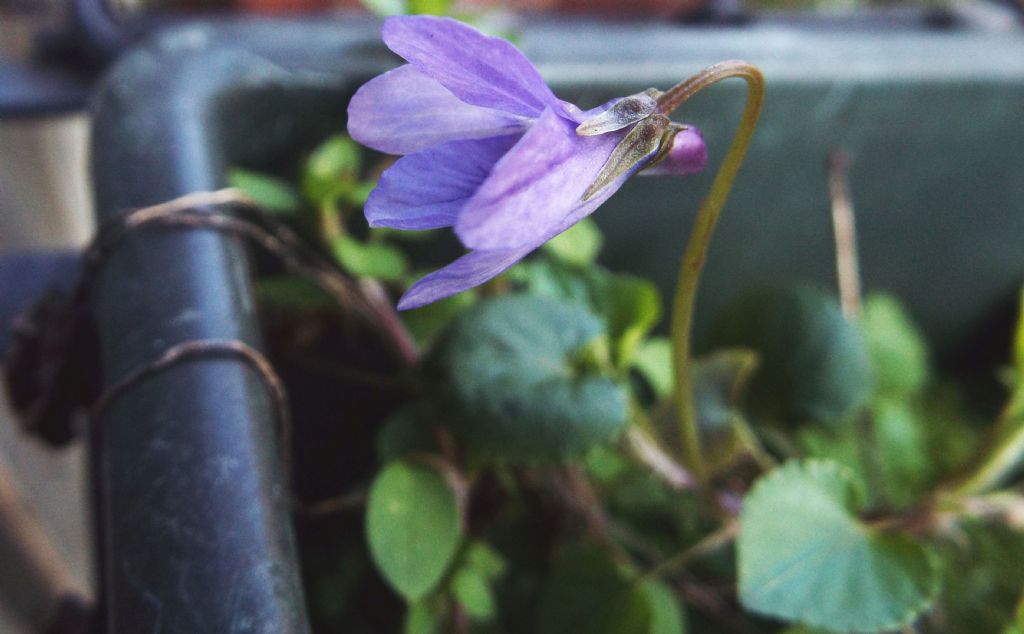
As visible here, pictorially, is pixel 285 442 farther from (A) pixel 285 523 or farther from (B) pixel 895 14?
(B) pixel 895 14

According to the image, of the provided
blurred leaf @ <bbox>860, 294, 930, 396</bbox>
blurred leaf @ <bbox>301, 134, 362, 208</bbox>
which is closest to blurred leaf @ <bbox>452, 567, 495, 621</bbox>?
blurred leaf @ <bbox>301, 134, 362, 208</bbox>

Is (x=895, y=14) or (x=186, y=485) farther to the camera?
(x=895, y=14)

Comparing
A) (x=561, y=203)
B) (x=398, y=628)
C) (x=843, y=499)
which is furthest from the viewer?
(x=398, y=628)

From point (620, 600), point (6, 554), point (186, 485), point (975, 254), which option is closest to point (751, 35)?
point (975, 254)

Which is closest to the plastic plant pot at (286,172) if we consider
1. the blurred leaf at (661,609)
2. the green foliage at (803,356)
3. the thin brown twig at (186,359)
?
the thin brown twig at (186,359)

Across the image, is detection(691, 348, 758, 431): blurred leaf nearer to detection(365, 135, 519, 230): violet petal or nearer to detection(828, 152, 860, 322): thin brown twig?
detection(828, 152, 860, 322): thin brown twig

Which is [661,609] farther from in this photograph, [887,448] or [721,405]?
[887,448]

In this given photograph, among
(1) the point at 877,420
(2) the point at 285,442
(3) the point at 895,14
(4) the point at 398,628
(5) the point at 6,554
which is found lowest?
(5) the point at 6,554
